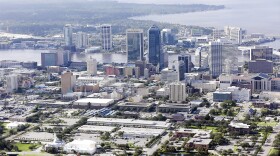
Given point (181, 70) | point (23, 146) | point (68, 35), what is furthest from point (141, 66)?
point (23, 146)

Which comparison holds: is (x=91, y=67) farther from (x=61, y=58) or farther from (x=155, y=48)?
(x=155, y=48)

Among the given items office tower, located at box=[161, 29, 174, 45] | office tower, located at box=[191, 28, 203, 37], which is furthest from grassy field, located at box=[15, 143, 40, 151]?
office tower, located at box=[191, 28, 203, 37]

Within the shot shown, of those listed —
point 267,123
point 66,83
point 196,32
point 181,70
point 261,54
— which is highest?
point 196,32

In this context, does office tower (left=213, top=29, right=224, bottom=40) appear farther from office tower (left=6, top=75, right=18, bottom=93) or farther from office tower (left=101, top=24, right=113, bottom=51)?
office tower (left=6, top=75, right=18, bottom=93)

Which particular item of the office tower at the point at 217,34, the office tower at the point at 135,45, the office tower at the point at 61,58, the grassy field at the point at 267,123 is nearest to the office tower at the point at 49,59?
the office tower at the point at 61,58

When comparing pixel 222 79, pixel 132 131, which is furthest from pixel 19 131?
pixel 222 79

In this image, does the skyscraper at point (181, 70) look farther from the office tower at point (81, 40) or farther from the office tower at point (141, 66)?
the office tower at point (81, 40)
